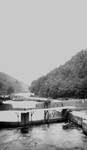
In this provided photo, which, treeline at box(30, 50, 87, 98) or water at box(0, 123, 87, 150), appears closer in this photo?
water at box(0, 123, 87, 150)

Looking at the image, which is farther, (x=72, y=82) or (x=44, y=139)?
(x=72, y=82)

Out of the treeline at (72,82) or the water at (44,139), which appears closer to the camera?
the water at (44,139)

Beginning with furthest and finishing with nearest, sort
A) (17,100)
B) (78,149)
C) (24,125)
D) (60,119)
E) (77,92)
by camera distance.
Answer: (17,100)
(77,92)
(60,119)
(24,125)
(78,149)

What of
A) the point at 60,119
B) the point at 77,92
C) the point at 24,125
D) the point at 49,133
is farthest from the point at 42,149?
the point at 77,92

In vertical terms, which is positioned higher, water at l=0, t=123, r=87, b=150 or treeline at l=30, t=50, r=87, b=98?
treeline at l=30, t=50, r=87, b=98

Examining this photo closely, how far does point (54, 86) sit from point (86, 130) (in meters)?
57.8

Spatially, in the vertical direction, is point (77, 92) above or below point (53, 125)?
above

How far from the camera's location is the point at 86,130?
28.1m

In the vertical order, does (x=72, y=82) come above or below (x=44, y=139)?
above

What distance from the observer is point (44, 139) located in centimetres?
2628

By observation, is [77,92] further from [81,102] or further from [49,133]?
[49,133]

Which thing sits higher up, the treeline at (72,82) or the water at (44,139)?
the treeline at (72,82)

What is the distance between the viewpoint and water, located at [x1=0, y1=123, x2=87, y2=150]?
76.2 ft

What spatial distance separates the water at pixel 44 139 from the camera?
23.2 meters
